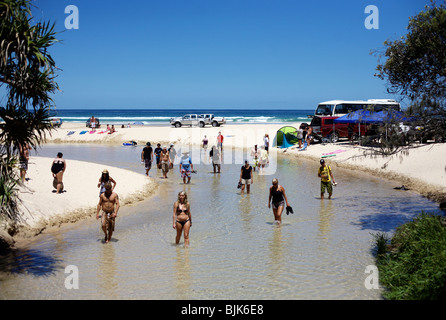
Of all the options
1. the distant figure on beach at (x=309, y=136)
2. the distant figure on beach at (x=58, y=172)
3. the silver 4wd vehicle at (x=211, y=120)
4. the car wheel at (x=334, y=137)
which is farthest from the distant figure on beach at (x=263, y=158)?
the silver 4wd vehicle at (x=211, y=120)

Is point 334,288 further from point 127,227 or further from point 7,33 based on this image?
point 7,33

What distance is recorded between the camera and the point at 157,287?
8.70 meters

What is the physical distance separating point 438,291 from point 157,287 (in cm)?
509

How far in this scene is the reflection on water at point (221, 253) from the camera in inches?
339

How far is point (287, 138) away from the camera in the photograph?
38594 mm

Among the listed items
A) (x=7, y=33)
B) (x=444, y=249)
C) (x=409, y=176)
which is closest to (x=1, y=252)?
(x=7, y=33)

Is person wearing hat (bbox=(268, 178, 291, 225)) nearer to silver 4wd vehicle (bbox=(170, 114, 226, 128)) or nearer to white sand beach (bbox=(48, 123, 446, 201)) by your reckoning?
white sand beach (bbox=(48, 123, 446, 201))

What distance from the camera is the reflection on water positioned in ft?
28.2

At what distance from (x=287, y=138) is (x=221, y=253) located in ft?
94.0

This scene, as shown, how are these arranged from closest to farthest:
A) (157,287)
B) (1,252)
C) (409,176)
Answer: (157,287) → (1,252) → (409,176)

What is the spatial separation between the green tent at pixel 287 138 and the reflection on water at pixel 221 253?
66.2 feet

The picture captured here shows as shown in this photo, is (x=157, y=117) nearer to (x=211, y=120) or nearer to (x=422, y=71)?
(x=211, y=120)

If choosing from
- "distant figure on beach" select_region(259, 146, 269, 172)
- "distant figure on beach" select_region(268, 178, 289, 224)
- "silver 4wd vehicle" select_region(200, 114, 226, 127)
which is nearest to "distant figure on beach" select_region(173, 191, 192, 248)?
"distant figure on beach" select_region(268, 178, 289, 224)

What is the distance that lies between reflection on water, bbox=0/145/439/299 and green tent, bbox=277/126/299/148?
20.2m
